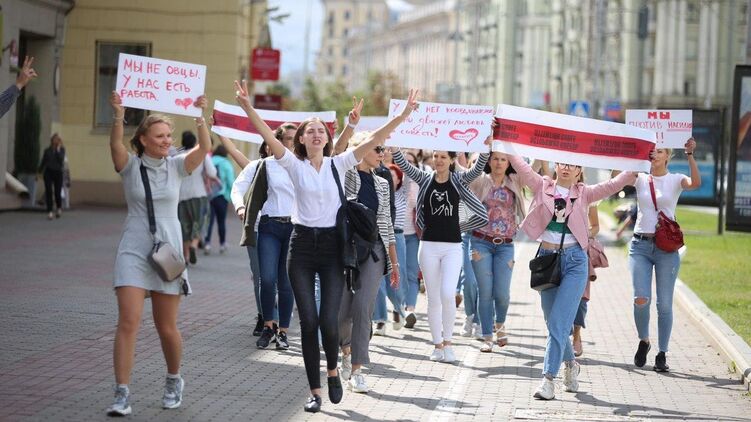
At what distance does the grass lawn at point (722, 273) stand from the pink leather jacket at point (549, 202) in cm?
373

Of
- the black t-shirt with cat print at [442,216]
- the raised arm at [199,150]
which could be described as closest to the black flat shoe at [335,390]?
the raised arm at [199,150]

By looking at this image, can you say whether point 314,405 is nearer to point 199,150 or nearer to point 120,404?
point 120,404

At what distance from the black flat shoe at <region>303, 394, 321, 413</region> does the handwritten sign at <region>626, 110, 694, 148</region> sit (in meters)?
4.32

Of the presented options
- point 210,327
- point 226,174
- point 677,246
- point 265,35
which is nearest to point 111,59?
point 265,35

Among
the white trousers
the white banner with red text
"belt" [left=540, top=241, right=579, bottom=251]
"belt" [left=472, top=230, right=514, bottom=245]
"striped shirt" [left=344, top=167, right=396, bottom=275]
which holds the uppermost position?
the white banner with red text

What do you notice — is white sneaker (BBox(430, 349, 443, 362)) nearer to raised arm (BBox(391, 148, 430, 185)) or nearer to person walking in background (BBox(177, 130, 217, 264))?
raised arm (BBox(391, 148, 430, 185))

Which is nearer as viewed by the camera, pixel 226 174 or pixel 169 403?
pixel 169 403

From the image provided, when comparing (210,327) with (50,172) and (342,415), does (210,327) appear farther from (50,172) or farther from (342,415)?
(50,172)

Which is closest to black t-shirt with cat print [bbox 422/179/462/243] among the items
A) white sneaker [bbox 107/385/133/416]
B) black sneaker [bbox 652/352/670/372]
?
black sneaker [bbox 652/352/670/372]

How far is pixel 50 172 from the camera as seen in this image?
28.7 m

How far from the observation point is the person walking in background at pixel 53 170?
28625mm

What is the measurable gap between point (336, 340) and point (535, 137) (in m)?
2.48

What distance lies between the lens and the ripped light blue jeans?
38.4ft

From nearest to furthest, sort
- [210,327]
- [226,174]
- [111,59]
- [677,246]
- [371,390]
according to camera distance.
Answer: [371,390]
[677,246]
[210,327]
[226,174]
[111,59]
